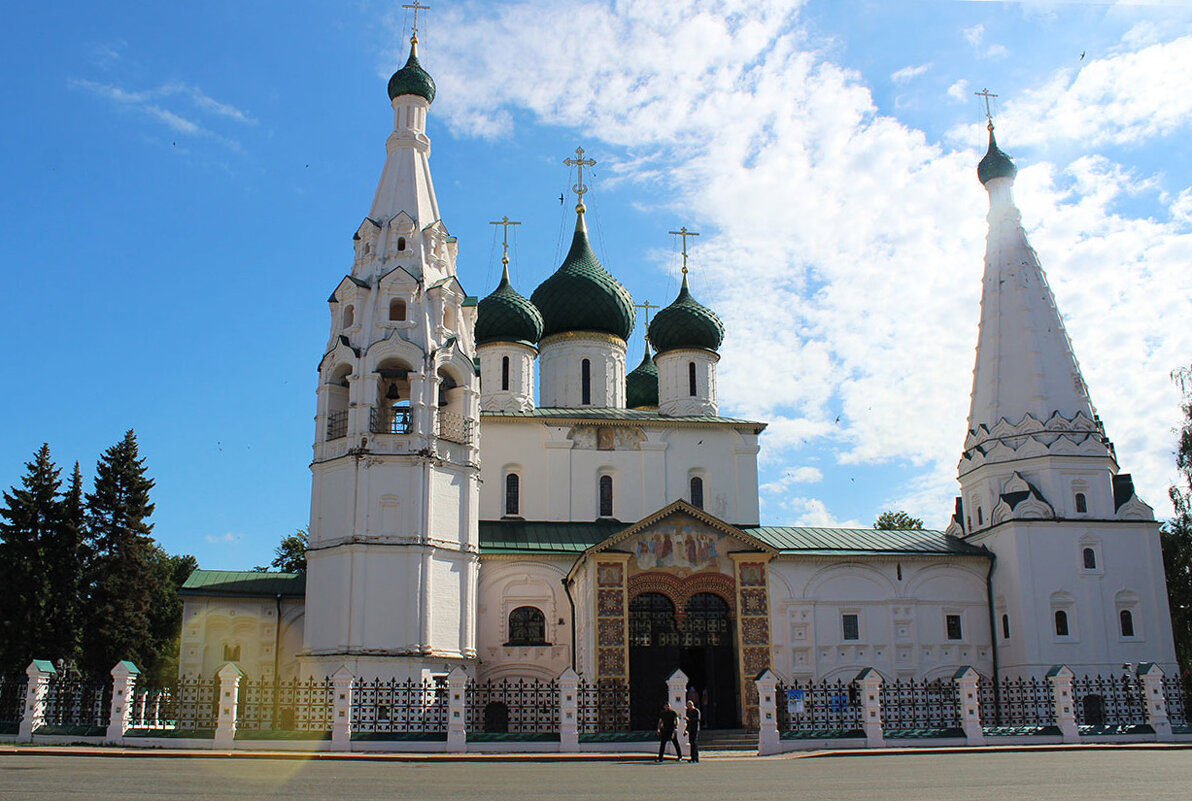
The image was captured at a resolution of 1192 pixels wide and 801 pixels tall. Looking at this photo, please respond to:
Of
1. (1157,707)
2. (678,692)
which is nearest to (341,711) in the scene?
(678,692)

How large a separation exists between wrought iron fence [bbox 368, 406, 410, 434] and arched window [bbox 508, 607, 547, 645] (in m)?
5.04

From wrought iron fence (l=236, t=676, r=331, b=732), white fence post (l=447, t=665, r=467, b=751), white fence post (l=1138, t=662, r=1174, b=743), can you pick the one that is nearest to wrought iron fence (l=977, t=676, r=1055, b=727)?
white fence post (l=1138, t=662, r=1174, b=743)

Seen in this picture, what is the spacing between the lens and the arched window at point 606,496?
90.9 feet

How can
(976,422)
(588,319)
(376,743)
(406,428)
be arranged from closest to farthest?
1. (376,743)
2. (406,428)
3. (976,422)
4. (588,319)

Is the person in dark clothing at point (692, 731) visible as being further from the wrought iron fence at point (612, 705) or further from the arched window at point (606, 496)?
the arched window at point (606, 496)

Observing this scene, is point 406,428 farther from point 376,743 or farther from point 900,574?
point 900,574

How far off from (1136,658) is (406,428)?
675 inches

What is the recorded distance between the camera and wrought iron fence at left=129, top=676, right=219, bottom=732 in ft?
57.2

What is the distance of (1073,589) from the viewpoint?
2480 centimetres

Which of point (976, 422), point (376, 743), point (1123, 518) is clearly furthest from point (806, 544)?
point (376, 743)

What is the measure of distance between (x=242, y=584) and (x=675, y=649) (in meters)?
10.3

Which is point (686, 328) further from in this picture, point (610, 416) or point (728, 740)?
point (728, 740)

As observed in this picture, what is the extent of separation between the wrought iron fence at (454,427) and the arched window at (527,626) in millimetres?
4274

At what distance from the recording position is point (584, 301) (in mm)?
30453
